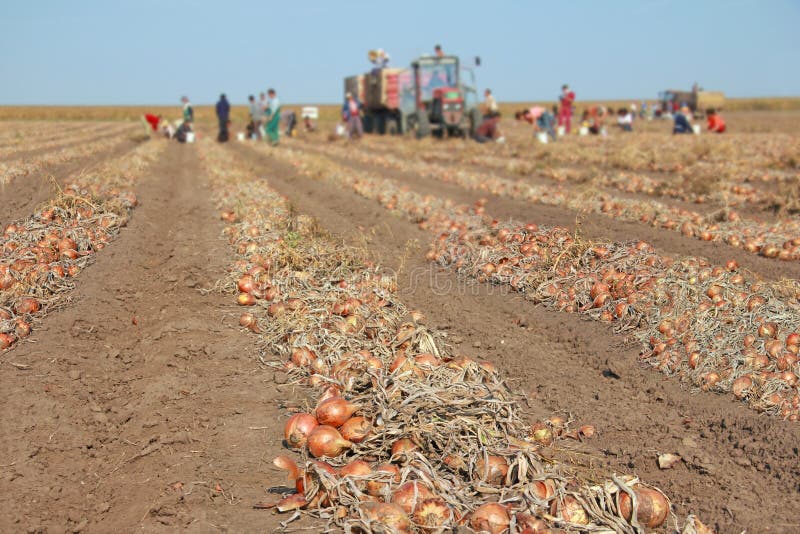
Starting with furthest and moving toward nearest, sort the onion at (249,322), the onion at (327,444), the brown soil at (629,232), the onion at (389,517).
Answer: the brown soil at (629,232) < the onion at (249,322) < the onion at (327,444) < the onion at (389,517)

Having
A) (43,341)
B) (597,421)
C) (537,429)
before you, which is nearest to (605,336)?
(597,421)

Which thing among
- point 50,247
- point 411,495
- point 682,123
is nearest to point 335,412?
point 411,495

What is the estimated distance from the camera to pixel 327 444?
2963 mm

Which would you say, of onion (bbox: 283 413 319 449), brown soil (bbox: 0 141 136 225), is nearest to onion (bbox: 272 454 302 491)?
onion (bbox: 283 413 319 449)

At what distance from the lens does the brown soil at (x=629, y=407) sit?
3.07 metres

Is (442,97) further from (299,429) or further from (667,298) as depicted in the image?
(299,429)

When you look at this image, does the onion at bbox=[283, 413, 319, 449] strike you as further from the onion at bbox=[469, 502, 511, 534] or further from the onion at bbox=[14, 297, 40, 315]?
the onion at bbox=[14, 297, 40, 315]

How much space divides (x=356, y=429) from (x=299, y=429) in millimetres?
295

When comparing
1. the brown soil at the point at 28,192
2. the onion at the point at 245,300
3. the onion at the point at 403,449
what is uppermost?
the brown soil at the point at 28,192

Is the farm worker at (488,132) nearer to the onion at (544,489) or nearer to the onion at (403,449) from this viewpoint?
the onion at (403,449)

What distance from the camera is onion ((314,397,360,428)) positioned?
10.2 ft

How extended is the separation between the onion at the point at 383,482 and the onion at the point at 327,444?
1.05 ft

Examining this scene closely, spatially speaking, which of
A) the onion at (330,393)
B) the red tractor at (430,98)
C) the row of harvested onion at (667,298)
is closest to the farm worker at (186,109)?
the red tractor at (430,98)

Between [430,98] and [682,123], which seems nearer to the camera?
[430,98]
